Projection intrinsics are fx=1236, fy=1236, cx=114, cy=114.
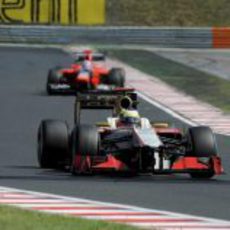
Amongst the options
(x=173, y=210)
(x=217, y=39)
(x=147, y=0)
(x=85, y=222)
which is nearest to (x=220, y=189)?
(x=173, y=210)

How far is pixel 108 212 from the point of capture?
12.3 m

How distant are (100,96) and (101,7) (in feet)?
123

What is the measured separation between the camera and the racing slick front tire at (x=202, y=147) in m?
15.8

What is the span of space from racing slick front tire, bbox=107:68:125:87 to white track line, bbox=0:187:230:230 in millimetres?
17981

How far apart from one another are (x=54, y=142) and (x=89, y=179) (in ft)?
4.04

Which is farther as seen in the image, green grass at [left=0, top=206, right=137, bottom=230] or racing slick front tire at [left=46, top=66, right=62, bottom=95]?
racing slick front tire at [left=46, top=66, right=62, bottom=95]

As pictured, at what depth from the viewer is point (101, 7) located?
5447 cm

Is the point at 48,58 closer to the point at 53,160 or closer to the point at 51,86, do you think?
the point at 51,86

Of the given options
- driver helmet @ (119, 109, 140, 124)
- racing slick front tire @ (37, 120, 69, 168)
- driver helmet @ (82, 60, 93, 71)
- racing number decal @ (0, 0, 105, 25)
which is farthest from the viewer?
racing number decal @ (0, 0, 105, 25)

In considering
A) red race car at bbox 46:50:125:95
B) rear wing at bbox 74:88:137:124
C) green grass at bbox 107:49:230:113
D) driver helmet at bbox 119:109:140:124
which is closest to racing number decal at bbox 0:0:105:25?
green grass at bbox 107:49:230:113

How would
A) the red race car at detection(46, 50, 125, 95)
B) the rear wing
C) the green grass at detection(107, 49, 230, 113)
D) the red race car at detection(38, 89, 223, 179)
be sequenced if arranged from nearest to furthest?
the red race car at detection(38, 89, 223, 179) → the rear wing → the green grass at detection(107, 49, 230, 113) → the red race car at detection(46, 50, 125, 95)

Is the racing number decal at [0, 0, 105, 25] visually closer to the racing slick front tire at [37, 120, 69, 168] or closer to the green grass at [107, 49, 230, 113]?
the green grass at [107, 49, 230, 113]

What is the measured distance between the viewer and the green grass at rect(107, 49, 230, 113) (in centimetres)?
3105

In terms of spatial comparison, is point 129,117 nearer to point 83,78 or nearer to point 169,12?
point 83,78
